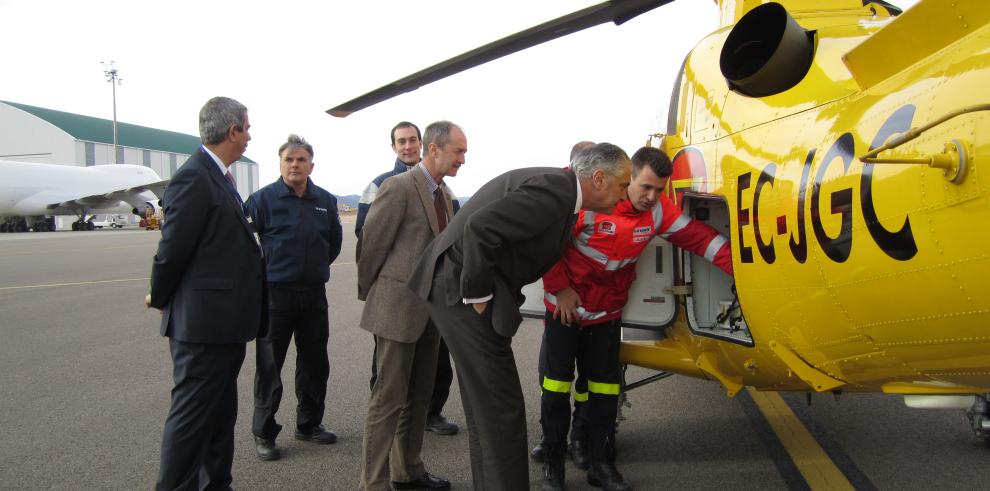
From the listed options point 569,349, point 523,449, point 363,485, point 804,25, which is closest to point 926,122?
point 804,25

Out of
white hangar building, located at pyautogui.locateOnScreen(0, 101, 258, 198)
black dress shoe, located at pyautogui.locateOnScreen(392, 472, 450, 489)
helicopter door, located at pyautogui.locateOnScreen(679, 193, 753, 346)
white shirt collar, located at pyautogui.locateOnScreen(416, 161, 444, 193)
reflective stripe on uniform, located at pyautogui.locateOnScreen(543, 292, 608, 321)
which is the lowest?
black dress shoe, located at pyautogui.locateOnScreen(392, 472, 450, 489)

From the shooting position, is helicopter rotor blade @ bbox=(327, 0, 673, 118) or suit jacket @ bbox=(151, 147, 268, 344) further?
helicopter rotor blade @ bbox=(327, 0, 673, 118)

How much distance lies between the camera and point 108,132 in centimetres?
6819

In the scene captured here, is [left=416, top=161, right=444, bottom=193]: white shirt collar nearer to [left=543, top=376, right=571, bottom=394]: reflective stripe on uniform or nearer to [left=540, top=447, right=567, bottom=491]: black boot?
[left=543, top=376, right=571, bottom=394]: reflective stripe on uniform

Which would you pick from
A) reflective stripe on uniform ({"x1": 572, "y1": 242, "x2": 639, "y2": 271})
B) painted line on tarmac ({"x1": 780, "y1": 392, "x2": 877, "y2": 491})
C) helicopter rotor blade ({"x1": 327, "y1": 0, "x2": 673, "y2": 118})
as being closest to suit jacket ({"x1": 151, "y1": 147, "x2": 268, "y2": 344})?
helicopter rotor blade ({"x1": 327, "y1": 0, "x2": 673, "y2": 118})

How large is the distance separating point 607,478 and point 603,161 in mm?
1733

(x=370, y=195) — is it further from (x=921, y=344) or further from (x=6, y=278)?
(x=6, y=278)

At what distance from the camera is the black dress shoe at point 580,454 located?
3678mm

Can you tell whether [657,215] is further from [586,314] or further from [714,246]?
[586,314]

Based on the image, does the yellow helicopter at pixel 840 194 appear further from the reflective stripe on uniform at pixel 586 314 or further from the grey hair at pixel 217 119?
the grey hair at pixel 217 119

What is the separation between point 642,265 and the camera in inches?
136

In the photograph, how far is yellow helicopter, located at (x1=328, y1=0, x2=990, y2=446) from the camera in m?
1.59

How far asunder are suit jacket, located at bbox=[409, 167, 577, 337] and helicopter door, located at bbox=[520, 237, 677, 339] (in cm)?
93

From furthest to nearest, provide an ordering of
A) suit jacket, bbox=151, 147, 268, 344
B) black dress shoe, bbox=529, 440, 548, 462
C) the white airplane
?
the white airplane, black dress shoe, bbox=529, 440, 548, 462, suit jacket, bbox=151, 147, 268, 344
